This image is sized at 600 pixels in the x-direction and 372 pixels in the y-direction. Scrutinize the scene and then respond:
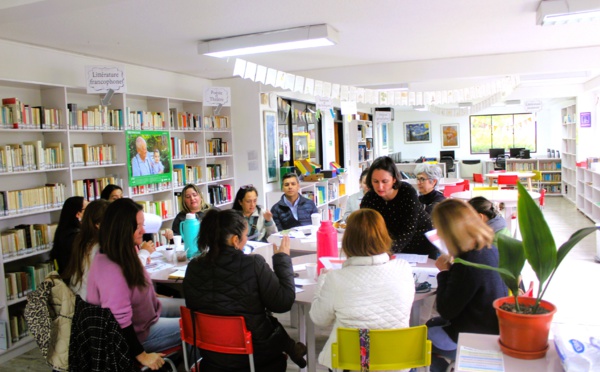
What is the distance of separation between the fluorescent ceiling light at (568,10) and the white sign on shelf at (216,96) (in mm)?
3776

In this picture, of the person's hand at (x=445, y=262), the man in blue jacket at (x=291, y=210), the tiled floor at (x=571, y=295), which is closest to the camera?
the person's hand at (x=445, y=262)

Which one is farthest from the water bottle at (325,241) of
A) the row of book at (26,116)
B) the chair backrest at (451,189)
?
the chair backrest at (451,189)

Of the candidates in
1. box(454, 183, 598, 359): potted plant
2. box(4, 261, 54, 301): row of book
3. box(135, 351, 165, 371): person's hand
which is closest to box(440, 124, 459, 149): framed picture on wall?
box(4, 261, 54, 301): row of book

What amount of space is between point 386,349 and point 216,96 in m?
4.83

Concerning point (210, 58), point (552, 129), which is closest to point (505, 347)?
point (210, 58)

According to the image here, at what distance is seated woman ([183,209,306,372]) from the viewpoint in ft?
8.00

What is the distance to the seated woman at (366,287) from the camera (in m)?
2.21

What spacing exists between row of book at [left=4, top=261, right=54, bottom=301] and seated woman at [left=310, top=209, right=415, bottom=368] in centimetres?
317

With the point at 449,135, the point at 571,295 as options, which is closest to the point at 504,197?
the point at 571,295

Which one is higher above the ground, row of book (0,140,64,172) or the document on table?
row of book (0,140,64,172)

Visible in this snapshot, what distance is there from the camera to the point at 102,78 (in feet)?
15.7

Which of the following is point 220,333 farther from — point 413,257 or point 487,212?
point 487,212

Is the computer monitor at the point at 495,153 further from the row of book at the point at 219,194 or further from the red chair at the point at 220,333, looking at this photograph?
the red chair at the point at 220,333

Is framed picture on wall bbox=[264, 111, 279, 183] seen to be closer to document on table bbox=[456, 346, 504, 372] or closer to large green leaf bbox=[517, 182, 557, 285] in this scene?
document on table bbox=[456, 346, 504, 372]
